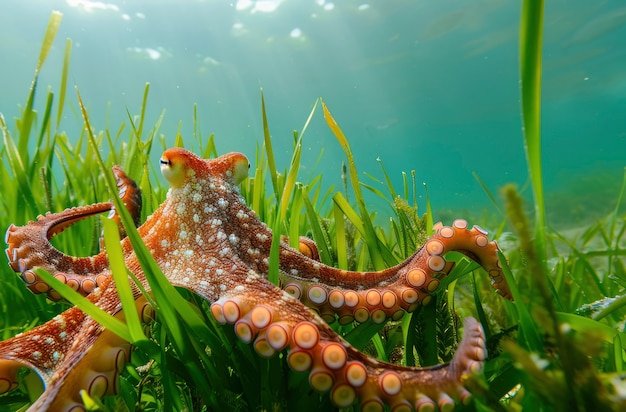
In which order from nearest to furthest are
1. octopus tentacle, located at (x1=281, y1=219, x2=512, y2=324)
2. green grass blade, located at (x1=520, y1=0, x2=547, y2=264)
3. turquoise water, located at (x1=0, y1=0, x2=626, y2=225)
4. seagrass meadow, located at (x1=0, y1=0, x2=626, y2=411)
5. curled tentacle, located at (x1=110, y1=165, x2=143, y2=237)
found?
seagrass meadow, located at (x1=0, y1=0, x2=626, y2=411) < green grass blade, located at (x1=520, y1=0, x2=547, y2=264) < octopus tentacle, located at (x1=281, y1=219, x2=512, y2=324) < curled tentacle, located at (x1=110, y1=165, x2=143, y2=237) < turquoise water, located at (x1=0, y1=0, x2=626, y2=225)

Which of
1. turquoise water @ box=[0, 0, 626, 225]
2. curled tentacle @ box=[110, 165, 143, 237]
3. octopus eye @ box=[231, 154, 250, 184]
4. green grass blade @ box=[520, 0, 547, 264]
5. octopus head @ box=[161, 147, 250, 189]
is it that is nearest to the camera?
green grass blade @ box=[520, 0, 547, 264]

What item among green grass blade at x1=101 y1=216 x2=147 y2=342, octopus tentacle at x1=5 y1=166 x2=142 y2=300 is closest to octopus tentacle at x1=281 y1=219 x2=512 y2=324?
green grass blade at x1=101 y1=216 x2=147 y2=342

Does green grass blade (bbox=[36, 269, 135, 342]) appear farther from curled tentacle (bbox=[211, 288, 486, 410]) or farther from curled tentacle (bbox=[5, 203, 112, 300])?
curled tentacle (bbox=[5, 203, 112, 300])

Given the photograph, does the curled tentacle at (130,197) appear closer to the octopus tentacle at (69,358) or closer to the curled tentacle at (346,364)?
the octopus tentacle at (69,358)

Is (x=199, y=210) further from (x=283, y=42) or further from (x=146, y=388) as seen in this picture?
(x=283, y=42)

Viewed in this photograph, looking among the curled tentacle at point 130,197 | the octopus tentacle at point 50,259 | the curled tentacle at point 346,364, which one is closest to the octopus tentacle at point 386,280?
the curled tentacle at point 346,364

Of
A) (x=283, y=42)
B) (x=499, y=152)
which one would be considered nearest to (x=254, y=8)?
(x=283, y=42)

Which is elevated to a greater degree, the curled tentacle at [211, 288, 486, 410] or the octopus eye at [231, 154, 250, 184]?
the octopus eye at [231, 154, 250, 184]
